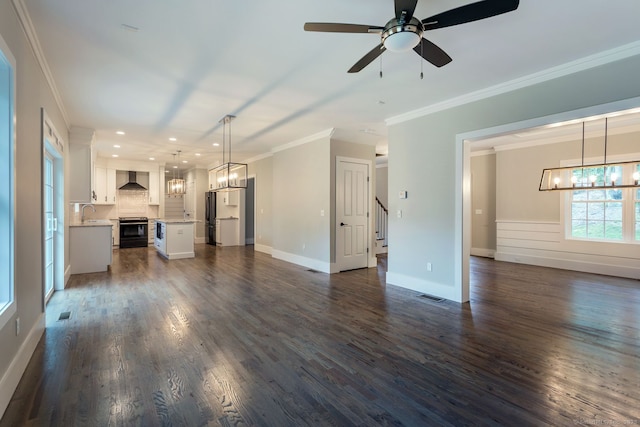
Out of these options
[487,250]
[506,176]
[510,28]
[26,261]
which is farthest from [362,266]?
[26,261]

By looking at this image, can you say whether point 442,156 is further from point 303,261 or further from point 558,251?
point 558,251

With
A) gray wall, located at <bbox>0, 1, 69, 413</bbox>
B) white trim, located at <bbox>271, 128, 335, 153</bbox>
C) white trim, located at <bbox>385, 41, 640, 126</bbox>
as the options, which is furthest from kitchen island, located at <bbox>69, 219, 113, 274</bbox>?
white trim, located at <bbox>385, 41, 640, 126</bbox>

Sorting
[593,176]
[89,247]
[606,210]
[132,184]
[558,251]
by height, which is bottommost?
[558,251]

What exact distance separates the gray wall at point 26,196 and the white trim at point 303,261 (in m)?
4.23

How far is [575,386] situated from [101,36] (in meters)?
4.81

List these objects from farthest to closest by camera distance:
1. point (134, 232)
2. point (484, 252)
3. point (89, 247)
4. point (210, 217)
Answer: point (210, 217), point (134, 232), point (484, 252), point (89, 247)

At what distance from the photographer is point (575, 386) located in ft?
7.23

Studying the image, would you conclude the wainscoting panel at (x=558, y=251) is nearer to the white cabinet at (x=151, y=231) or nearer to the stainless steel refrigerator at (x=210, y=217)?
the stainless steel refrigerator at (x=210, y=217)

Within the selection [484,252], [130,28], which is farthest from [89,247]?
[484,252]

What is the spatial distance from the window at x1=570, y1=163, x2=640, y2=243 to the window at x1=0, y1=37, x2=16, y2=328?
7.76 metres

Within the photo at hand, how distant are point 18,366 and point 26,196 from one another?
4.44ft

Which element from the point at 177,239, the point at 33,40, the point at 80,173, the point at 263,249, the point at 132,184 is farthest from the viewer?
the point at 132,184

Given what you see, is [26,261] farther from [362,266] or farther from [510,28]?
[362,266]

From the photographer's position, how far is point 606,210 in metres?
6.02
